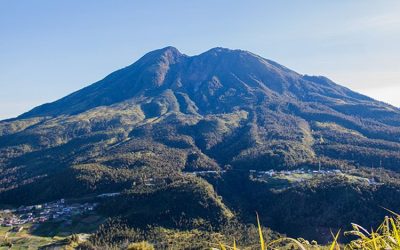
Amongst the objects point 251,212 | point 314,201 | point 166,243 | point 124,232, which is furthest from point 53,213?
point 314,201

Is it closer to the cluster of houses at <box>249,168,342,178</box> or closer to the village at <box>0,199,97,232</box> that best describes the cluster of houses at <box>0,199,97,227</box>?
the village at <box>0,199,97,232</box>

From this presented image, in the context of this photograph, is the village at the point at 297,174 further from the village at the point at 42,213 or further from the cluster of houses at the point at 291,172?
the village at the point at 42,213

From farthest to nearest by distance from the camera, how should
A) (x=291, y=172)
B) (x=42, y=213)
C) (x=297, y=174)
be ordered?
(x=291, y=172) → (x=297, y=174) → (x=42, y=213)

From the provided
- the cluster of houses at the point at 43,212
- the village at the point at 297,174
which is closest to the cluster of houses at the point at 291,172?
the village at the point at 297,174

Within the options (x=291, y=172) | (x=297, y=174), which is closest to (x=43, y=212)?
(x=291, y=172)

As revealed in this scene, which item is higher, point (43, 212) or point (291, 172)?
point (43, 212)

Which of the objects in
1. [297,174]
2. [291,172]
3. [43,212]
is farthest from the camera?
[291,172]

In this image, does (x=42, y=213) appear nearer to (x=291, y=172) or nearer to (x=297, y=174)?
(x=291, y=172)

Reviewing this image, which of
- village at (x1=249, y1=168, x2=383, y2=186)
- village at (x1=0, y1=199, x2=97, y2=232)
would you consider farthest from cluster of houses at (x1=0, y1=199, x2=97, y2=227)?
village at (x1=249, y1=168, x2=383, y2=186)

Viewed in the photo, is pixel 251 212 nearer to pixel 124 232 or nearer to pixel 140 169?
pixel 124 232
